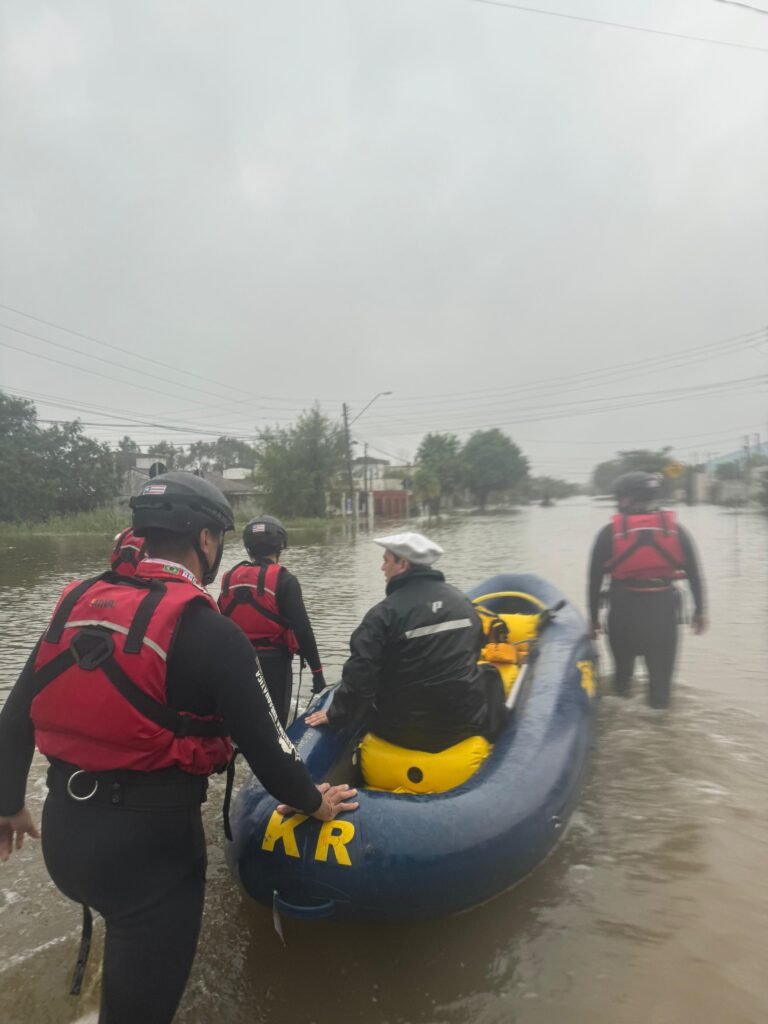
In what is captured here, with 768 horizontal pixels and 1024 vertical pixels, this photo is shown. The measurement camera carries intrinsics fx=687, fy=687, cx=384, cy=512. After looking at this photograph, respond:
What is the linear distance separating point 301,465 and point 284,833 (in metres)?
45.9

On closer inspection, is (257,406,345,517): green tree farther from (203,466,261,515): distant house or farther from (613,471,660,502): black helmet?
(613,471,660,502): black helmet

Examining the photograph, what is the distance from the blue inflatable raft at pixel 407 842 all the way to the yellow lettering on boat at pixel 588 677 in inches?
40.5

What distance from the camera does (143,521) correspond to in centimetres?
195

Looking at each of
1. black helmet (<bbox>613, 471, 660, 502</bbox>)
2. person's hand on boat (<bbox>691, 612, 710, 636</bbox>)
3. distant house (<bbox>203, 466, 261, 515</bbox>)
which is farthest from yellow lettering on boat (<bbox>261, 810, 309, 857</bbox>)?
distant house (<bbox>203, 466, 261, 515</bbox>)

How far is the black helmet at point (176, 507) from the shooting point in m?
1.93

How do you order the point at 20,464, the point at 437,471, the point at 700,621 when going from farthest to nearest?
the point at 437,471 → the point at 20,464 → the point at 700,621

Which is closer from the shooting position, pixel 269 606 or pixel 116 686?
pixel 116 686

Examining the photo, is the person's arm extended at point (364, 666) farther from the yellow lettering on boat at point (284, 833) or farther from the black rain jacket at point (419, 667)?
the yellow lettering on boat at point (284, 833)

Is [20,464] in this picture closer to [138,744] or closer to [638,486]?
[638,486]

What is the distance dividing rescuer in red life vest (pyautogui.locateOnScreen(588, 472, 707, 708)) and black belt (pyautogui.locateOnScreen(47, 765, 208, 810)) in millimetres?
4069

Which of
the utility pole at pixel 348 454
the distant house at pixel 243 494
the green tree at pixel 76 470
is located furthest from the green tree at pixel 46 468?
the utility pole at pixel 348 454

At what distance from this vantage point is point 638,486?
5113mm

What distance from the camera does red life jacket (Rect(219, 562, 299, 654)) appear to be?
446cm

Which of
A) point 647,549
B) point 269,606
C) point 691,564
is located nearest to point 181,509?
point 269,606
